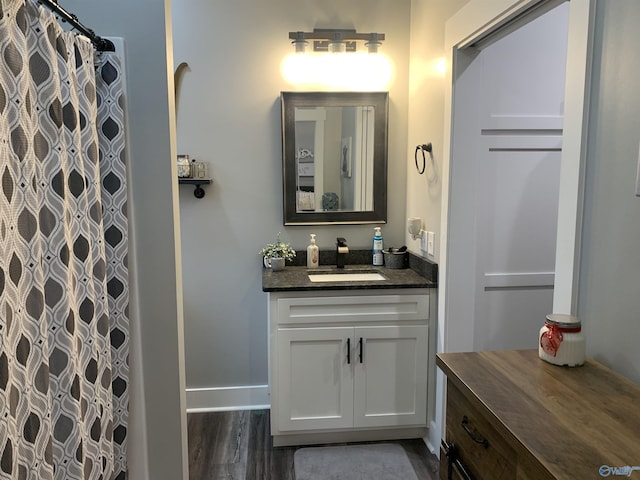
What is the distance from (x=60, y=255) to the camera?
3.96 ft

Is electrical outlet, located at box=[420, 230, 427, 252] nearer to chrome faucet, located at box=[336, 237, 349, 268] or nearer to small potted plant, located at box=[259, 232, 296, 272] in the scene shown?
chrome faucet, located at box=[336, 237, 349, 268]

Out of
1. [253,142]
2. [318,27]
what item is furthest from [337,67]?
[253,142]

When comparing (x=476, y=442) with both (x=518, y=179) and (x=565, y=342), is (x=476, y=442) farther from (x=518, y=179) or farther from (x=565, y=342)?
(x=518, y=179)

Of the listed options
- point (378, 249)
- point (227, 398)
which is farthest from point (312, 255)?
point (227, 398)

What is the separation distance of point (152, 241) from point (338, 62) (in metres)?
1.61

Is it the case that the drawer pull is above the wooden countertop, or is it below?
below

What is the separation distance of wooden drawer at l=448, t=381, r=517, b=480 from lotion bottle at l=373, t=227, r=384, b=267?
1.52m

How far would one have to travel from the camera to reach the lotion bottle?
2760mm

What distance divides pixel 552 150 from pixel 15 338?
2.29 metres

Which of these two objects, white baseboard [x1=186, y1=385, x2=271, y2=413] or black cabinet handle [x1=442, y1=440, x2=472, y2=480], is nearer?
black cabinet handle [x1=442, y1=440, x2=472, y2=480]

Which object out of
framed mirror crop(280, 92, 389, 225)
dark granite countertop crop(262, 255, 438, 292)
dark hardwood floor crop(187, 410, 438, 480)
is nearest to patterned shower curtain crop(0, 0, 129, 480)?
dark hardwood floor crop(187, 410, 438, 480)

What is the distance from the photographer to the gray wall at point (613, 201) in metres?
1.07

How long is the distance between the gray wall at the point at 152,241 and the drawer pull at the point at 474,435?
108cm

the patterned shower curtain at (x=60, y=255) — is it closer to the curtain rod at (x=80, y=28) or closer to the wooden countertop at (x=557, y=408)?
the curtain rod at (x=80, y=28)
